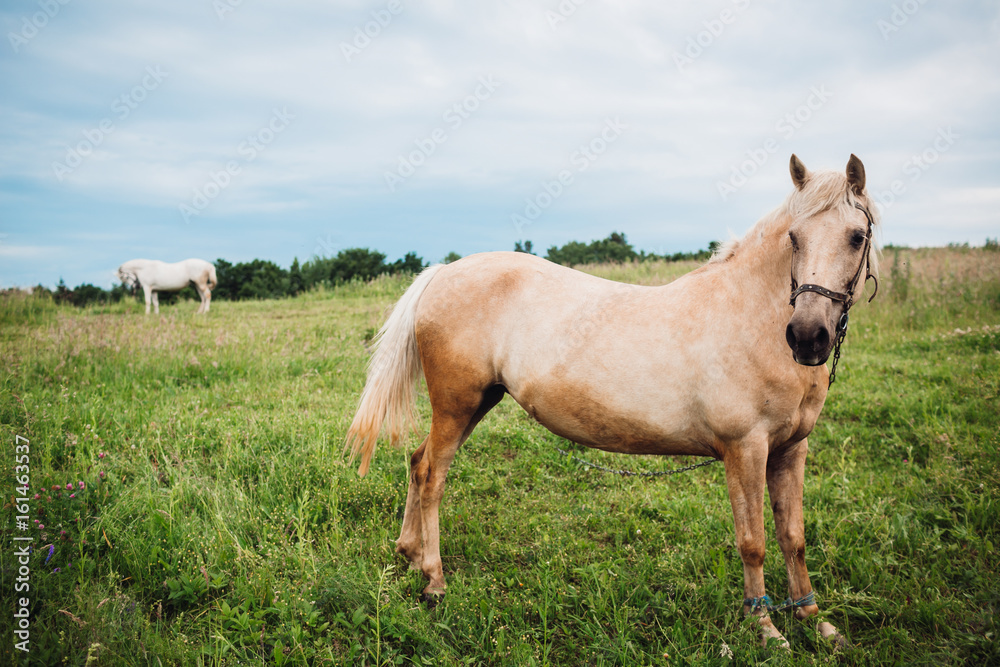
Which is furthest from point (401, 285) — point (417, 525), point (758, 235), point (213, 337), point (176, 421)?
point (758, 235)

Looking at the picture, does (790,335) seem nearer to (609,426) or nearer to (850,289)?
(850,289)

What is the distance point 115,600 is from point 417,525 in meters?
1.64

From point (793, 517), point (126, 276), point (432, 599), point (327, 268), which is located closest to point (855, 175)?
point (793, 517)

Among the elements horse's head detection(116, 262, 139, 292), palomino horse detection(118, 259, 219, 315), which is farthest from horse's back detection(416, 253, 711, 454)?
horse's head detection(116, 262, 139, 292)

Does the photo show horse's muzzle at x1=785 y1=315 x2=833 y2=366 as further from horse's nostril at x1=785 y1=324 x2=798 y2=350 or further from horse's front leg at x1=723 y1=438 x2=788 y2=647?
horse's front leg at x1=723 y1=438 x2=788 y2=647

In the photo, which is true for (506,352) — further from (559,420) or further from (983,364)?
(983,364)

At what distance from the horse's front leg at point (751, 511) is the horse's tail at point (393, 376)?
210cm

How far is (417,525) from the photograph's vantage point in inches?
132

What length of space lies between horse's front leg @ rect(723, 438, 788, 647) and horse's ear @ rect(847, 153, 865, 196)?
1.30 metres

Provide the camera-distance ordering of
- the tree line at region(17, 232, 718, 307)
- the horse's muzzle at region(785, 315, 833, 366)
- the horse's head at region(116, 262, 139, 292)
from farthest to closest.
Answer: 1. the tree line at region(17, 232, 718, 307)
2. the horse's head at region(116, 262, 139, 292)
3. the horse's muzzle at region(785, 315, 833, 366)

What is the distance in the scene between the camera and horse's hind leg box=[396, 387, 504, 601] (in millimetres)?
3119

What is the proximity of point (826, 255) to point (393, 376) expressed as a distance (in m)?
2.64

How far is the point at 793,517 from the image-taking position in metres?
2.72
